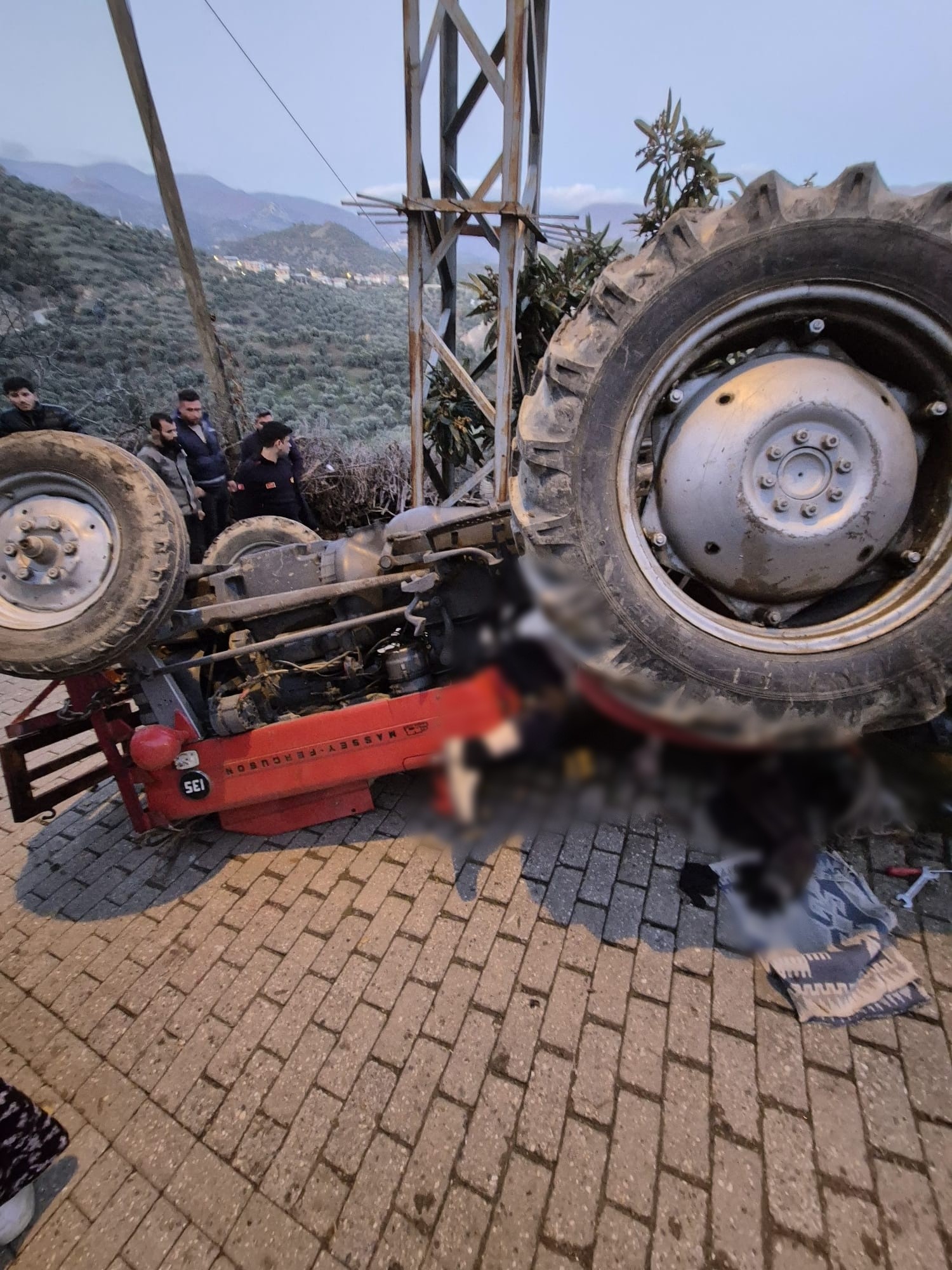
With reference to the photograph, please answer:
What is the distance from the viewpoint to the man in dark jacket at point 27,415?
10.8 ft

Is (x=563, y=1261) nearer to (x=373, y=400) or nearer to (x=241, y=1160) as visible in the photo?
(x=241, y=1160)

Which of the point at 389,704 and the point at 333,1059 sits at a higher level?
the point at 389,704

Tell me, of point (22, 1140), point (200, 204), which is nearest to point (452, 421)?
point (22, 1140)

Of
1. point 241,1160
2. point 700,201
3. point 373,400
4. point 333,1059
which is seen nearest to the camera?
point 241,1160

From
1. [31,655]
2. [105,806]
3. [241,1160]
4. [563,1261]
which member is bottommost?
[105,806]

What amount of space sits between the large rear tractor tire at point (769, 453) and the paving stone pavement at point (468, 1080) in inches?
50.3

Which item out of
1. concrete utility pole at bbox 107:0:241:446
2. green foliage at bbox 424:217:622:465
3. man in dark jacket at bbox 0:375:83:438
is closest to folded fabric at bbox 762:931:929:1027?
green foliage at bbox 424:217:622:465

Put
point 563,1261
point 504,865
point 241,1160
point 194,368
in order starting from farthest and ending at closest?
1. point 194,368
2. point 504,865
3. point 241,1160
4. point 563,1261

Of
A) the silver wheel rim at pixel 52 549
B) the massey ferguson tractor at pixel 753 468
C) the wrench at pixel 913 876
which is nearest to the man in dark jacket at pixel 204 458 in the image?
the silver wheel rim at pixel 52 549

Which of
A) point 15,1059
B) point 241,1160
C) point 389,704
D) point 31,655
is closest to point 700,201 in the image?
point 389,704

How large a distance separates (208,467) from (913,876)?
6128 mm

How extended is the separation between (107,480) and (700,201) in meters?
A: 3.87

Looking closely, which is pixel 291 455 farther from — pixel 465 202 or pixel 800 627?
pixel 800 627

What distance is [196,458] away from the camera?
17.4 feet
